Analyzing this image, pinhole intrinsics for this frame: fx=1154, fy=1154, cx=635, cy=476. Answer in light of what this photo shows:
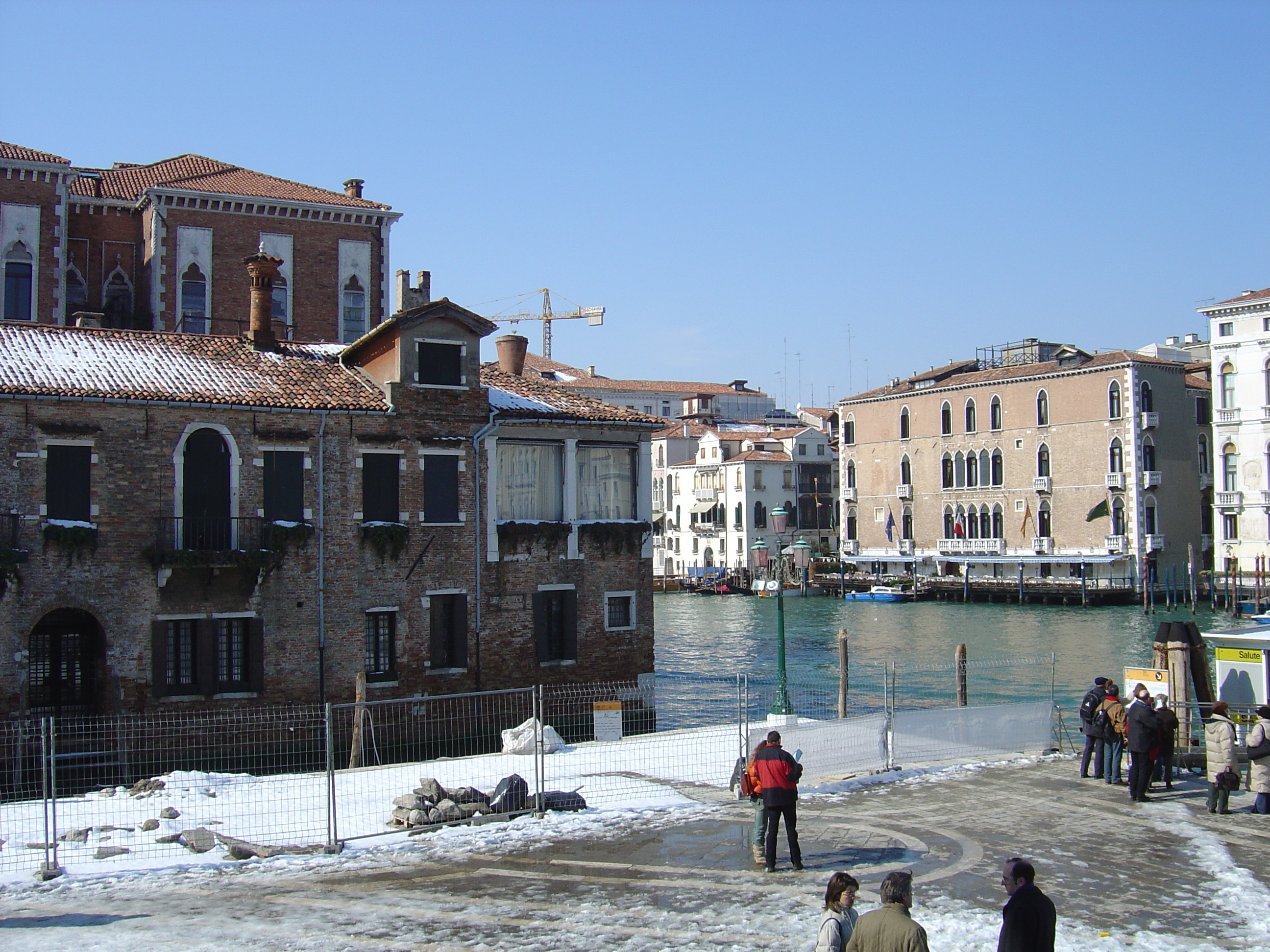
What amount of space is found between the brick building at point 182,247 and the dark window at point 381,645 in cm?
1437

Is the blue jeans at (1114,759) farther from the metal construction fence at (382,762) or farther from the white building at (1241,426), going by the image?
the white building at (1241,426)

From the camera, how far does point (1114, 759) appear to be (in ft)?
51.4

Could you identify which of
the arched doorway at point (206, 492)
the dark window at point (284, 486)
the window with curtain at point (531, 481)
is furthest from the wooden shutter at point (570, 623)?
the arched doorway at point (206, 492)

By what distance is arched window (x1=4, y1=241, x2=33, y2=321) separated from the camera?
34438 mm

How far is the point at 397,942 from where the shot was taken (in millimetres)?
9711

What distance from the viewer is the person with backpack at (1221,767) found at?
13.8 meters

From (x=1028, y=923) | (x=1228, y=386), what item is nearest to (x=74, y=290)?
(x=1028, y=923)

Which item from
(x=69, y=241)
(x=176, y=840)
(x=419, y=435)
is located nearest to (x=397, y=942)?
(x=176, y=840)

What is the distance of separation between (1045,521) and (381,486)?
191 ft

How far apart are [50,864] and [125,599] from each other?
10.3 metres

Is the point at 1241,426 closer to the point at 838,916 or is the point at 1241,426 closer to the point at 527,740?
the point at 527,740

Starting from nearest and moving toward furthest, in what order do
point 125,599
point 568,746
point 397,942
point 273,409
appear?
point 397,942 → point 568,746 → point 125,599 → point 273,409

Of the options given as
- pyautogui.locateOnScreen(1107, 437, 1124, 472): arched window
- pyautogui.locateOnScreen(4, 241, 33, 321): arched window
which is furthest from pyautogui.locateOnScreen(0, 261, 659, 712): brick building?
pyautogui.locateOnScreen(1107, 437, 1124, 472): arched window

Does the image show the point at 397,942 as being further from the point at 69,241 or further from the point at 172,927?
the point at 69,241
